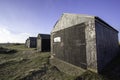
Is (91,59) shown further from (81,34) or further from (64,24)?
(64,24)

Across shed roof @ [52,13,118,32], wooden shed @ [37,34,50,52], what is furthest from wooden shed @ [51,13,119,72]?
wooden shed @ [37,34,50,52]

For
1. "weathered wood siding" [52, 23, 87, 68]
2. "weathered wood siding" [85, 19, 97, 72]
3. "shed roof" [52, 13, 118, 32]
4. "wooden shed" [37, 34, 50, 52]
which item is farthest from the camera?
"wooden shed" [37, 34, 50, 52]

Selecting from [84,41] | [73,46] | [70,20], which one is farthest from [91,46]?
[70,20]

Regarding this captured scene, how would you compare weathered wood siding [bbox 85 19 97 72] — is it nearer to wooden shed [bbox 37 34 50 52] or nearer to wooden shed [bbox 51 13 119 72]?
wooden shed [bbox 51 13 119 72]

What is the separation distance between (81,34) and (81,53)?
1580 mm

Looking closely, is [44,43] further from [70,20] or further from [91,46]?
[91,46]

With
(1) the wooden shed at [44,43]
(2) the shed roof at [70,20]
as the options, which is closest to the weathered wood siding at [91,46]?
(2) the shed roof at [70,20]

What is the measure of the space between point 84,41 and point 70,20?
305 cm

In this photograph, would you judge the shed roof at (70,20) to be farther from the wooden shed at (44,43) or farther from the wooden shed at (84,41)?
the wooden shed at (44,43)

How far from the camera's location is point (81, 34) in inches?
341

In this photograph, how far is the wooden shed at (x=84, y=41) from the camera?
24.8ft

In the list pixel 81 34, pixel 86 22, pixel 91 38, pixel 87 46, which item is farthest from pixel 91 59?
pixel 86 22

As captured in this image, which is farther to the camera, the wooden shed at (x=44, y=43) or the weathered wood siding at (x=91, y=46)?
the wooden shed at (x=44, y=43)

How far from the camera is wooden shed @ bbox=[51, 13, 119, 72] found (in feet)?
24.8
